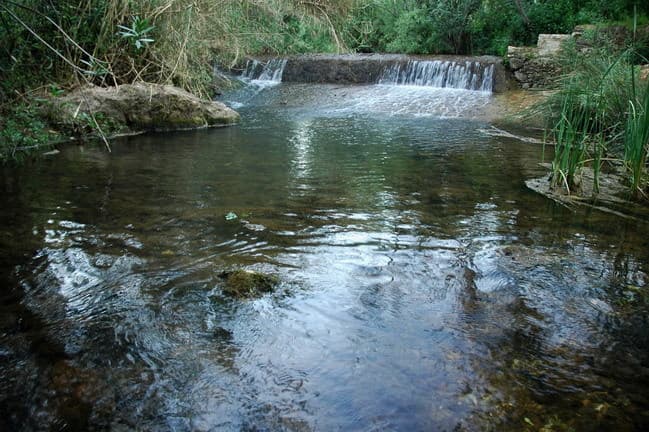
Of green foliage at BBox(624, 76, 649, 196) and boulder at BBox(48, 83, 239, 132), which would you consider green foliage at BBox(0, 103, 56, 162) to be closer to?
boulder at BBox(48, 83, 239, 132)

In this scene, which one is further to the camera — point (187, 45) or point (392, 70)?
point (392, 70)

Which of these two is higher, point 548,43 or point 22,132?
point 548,43

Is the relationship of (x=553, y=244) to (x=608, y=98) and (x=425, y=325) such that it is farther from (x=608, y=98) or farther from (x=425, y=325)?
(x=608, y=98)

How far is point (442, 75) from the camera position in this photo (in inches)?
560

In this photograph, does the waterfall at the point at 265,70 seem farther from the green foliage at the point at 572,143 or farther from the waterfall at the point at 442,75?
the green foliage at the point at 572,143

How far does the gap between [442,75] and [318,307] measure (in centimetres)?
1249

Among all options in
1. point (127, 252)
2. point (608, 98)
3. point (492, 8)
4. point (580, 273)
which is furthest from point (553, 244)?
point (492, 8)

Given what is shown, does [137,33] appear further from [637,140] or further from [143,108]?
[143,108]

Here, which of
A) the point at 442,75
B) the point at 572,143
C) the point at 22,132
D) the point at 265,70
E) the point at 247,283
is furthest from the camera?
the point at 265,70

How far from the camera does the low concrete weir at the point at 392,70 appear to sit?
540 inches

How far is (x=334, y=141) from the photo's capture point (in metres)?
8.49

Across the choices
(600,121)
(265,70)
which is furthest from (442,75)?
(600,121)

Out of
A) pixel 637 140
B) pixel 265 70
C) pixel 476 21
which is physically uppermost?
pixel 476 21

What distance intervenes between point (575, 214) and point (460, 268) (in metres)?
1.74
